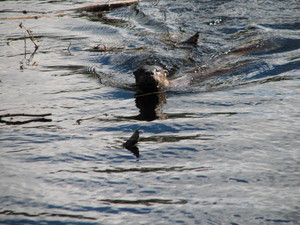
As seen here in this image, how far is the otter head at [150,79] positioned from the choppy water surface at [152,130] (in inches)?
6.6

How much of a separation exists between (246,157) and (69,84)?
3319 millimetres

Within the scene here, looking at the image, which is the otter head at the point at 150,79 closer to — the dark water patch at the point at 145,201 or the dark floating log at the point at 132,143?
the dark floating log at the point at 132,143

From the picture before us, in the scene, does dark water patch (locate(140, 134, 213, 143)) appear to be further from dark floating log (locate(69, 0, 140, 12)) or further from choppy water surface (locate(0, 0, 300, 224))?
dark floating log (locate(69, 0, 140, 12))

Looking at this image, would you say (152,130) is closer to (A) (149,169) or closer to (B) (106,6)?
(A) (149,169)

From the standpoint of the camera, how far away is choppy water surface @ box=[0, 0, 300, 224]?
3092 millimetres

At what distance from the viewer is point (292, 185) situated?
3.35 m

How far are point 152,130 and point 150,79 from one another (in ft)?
5.81

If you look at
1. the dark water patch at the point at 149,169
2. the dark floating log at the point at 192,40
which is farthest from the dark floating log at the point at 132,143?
the dark floating log at the point at 192,40

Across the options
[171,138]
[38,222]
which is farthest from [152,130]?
[38,222]

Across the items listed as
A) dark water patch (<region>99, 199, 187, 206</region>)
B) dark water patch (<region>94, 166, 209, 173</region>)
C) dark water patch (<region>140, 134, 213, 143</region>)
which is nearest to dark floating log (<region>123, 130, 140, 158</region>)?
dark water patch (<region>140, 134, 213, 143</region>)

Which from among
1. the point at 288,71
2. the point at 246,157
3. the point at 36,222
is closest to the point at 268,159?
the point at 246,157

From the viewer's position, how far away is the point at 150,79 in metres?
6.26

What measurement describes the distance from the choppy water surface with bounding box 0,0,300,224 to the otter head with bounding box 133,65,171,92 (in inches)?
6.6

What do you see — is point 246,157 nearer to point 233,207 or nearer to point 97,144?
point 233,207
